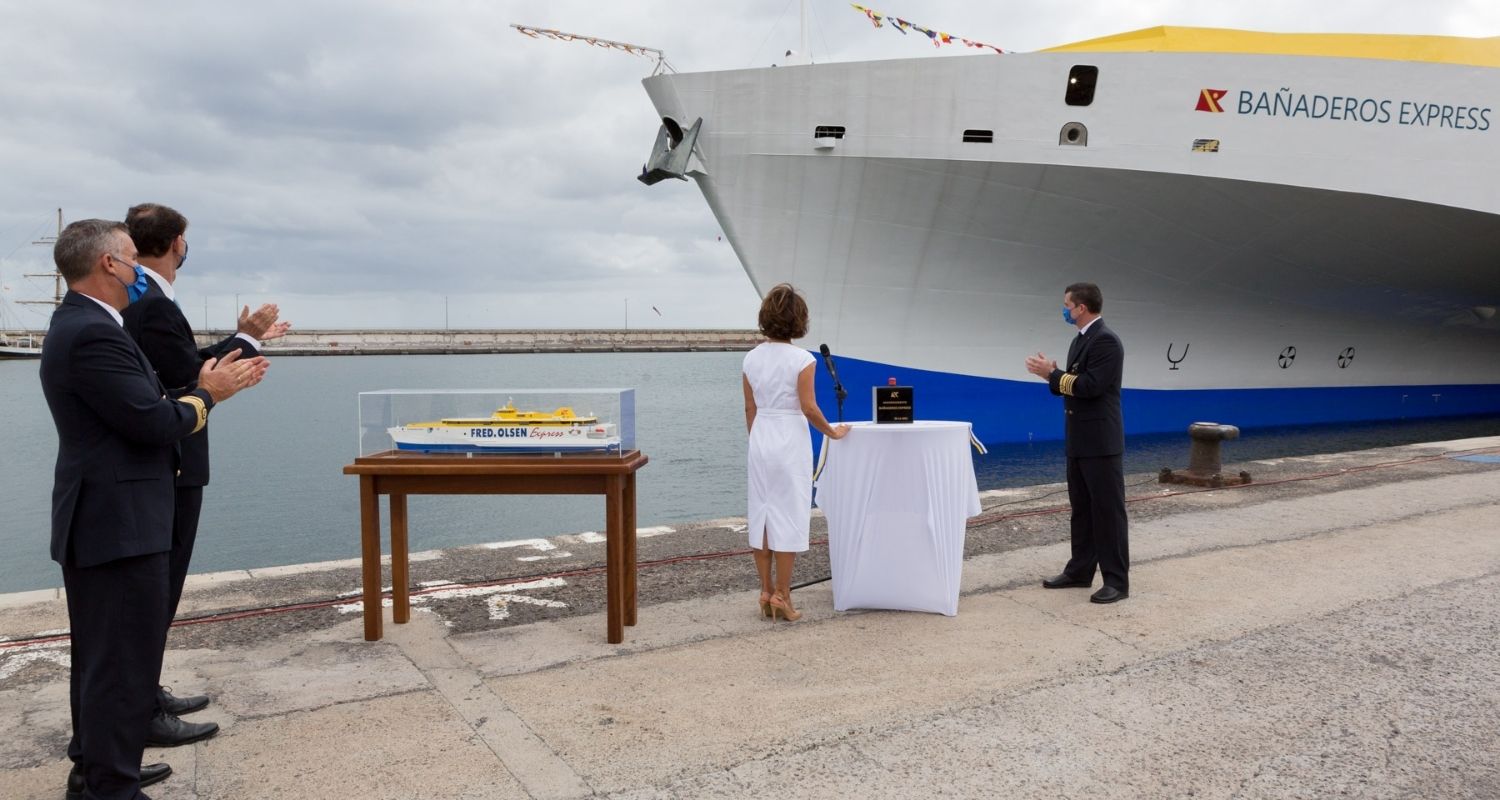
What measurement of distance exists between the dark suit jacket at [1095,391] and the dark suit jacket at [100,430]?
3.61 metres

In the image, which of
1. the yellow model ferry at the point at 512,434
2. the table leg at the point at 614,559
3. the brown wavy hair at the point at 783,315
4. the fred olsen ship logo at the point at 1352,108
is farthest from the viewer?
the fred olsen ship logo at the point at 1352,108

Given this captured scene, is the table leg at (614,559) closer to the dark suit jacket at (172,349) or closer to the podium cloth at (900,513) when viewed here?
the podium cloth at (900,513)

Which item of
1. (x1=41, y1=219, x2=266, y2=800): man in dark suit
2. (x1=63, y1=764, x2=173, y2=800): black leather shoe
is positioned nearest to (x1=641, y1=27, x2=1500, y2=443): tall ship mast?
(x1=41, y1=219, x2=266, y2=800): man in dark suit

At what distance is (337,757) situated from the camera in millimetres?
2859

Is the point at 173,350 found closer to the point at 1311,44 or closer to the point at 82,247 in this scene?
the point at 82,247

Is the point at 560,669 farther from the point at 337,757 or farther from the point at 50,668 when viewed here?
the point at 50,668

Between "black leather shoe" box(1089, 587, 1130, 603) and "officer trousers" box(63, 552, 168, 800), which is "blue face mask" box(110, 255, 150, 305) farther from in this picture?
"black leather shoe" box(1089, 587, 1130, 603)

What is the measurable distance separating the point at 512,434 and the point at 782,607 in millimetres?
1371

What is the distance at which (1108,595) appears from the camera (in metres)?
4.59

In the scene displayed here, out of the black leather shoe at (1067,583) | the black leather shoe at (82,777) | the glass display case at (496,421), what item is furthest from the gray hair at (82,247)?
the black leather shoe at (1067,583)

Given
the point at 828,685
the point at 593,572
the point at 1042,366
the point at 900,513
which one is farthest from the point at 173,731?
the point at 1042,366

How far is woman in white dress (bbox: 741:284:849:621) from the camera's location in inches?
165

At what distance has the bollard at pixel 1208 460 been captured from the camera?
821 centimetres

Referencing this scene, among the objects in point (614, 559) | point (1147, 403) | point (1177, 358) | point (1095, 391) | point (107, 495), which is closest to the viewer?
point (107, 495)
